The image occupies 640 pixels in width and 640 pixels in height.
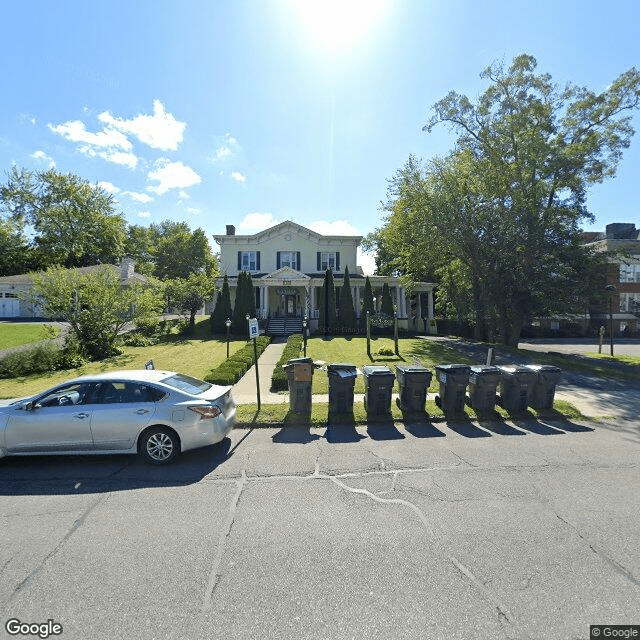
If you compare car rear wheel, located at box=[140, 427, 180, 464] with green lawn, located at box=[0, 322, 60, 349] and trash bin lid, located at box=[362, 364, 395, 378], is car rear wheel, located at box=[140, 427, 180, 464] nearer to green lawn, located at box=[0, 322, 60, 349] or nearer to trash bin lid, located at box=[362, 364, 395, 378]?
trash bin lid, located at box=[362, 364, 395, 378]

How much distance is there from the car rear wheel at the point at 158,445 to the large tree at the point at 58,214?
52.4 metres

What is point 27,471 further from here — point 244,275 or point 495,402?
point 244,275

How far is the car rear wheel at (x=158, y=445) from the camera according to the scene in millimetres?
5742

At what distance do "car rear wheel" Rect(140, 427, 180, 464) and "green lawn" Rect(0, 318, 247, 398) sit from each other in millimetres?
7279

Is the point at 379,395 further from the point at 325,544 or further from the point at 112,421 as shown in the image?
the point at 112,421

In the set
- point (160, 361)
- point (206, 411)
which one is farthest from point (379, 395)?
point (160, 361)

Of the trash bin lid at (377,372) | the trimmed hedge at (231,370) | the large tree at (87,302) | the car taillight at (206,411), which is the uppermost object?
the large tree at (87,302)

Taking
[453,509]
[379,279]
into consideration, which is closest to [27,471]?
[453,509]

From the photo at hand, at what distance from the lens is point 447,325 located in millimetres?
33844

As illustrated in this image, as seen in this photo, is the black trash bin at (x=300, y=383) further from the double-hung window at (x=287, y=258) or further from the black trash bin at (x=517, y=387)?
the double-hung window at (x=287, y=258)

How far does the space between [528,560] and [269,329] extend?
24873mm

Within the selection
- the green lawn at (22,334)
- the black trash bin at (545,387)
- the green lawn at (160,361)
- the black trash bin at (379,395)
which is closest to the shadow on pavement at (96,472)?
the black trash bin at (379,395)

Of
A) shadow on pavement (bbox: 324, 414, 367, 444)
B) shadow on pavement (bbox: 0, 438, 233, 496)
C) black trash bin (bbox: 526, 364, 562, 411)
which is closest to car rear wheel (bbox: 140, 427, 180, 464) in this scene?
shadow on pavement (bbox: 0, 438, 233, 496)

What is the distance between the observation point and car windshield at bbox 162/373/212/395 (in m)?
6.22
